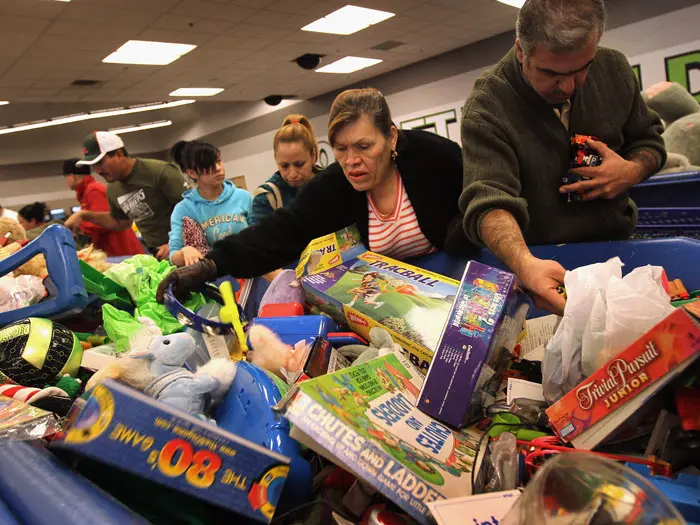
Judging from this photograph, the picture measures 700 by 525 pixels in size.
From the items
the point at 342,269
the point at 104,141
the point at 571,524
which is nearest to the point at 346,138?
the point at 342,269

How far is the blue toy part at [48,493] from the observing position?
22.6 inches

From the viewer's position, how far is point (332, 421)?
64 centimetres

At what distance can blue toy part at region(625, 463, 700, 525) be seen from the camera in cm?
57

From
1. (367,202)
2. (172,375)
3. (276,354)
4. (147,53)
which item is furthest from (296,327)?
(147,53)

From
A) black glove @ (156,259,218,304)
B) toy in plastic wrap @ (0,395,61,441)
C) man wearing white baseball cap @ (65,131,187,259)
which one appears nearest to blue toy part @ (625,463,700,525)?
toy in plastic wrap @ (0,395,61,441)

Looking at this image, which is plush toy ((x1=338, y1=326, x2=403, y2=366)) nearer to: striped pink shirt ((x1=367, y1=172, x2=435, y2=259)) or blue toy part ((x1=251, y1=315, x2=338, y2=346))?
blue toy part ((x1=251, y1=315, x2=338, y2=346))

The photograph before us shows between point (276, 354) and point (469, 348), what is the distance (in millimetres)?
389

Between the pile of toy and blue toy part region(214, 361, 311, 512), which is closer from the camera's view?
the pile of toy

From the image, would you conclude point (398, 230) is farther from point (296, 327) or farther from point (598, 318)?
point (598, 318)

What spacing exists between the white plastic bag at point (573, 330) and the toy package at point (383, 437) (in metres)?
0.16

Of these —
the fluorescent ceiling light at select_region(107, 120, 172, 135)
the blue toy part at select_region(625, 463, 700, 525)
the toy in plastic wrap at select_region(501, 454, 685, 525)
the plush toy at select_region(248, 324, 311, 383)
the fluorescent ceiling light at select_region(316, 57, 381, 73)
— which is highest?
the fluorescent ceiling light at select_region(107, 120, 172, 135)

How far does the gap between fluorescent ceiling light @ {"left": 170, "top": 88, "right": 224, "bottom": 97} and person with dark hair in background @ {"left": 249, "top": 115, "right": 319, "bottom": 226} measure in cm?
924

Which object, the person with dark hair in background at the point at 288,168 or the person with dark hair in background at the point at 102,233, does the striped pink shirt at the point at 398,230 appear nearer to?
the person with dark hair in background at the point at 288,168

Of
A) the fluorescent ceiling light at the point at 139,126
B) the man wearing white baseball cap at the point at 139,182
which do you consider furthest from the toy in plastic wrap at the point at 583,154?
the fluorescent ceiling light at the point at 139,126
